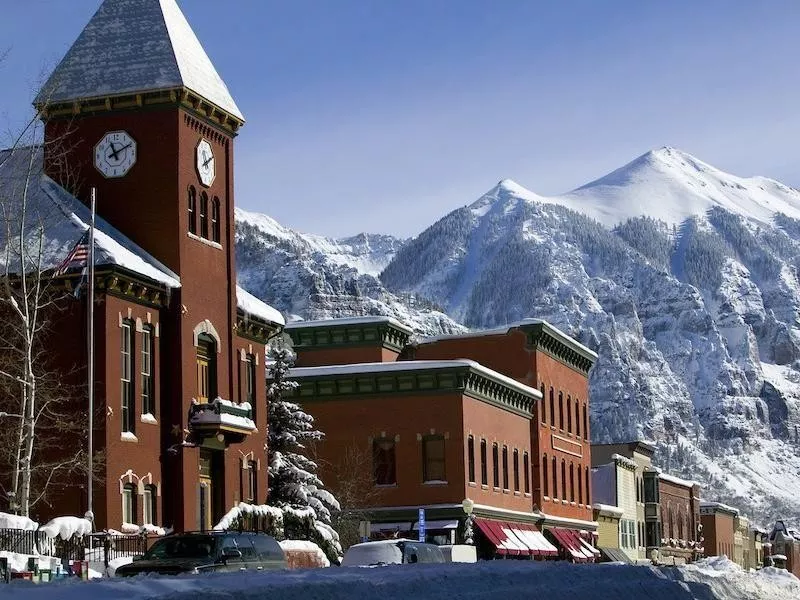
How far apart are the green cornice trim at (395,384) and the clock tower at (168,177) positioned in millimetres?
14641

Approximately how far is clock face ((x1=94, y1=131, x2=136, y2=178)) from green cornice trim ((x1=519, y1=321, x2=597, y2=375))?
2978 cm

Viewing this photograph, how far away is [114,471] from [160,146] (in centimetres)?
1036

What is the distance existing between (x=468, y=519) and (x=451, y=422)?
3931mm

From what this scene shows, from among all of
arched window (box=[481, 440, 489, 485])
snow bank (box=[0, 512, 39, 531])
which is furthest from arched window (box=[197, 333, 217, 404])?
arched window (box=[481, 440, 489, 485])

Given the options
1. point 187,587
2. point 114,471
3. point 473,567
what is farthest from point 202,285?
point 187,587

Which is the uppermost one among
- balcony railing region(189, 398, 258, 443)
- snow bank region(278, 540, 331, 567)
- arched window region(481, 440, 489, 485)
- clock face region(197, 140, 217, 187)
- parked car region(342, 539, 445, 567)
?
clock face region(197, 140, 217, 187)

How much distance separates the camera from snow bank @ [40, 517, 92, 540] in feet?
126

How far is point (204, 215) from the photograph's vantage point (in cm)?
5006

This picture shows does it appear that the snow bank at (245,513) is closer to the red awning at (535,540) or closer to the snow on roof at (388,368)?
the snow on roof at (388,368)

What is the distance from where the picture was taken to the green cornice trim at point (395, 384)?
64.0m

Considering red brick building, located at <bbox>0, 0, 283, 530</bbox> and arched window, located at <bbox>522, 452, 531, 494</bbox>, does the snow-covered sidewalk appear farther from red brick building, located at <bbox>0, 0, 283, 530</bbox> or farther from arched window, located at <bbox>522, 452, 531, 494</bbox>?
arched window, located at <bbox>522, 452, 531, 494</bbox>

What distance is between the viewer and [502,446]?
6969cm

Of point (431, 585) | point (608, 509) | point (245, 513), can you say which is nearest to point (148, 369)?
point (245, 513)

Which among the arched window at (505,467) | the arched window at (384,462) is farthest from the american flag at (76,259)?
the arched window at (505,467)
